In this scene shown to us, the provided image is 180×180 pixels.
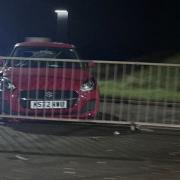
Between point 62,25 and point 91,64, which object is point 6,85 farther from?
point 62,25

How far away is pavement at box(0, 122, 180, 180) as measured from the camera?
747cm

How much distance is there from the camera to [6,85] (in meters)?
10.4

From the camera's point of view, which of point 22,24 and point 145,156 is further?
point 22,24

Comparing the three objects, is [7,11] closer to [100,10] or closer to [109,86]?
[100,10]

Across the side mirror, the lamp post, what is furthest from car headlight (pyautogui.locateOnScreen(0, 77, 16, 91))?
the lamp post

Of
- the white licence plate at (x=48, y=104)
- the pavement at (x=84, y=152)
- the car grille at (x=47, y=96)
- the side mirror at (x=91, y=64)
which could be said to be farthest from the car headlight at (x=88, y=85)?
the pavement at (x=84, y=152)

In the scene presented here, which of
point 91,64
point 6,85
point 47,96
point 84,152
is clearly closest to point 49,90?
point 47,96

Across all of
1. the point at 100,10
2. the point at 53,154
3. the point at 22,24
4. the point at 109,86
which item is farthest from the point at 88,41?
the point at 53,154

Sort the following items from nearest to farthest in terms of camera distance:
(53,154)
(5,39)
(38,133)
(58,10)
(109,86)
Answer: (53,154)
(38,133)
(109,86)
(58,10)
(5,39)

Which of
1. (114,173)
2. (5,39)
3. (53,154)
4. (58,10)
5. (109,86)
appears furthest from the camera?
(5,39)

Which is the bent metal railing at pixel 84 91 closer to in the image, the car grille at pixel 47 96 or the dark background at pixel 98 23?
the car grille at pixel 47 96

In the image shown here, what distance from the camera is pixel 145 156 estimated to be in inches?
337

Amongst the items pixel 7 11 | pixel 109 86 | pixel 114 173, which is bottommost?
pixel 114 173

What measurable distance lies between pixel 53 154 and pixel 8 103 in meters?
2.17
